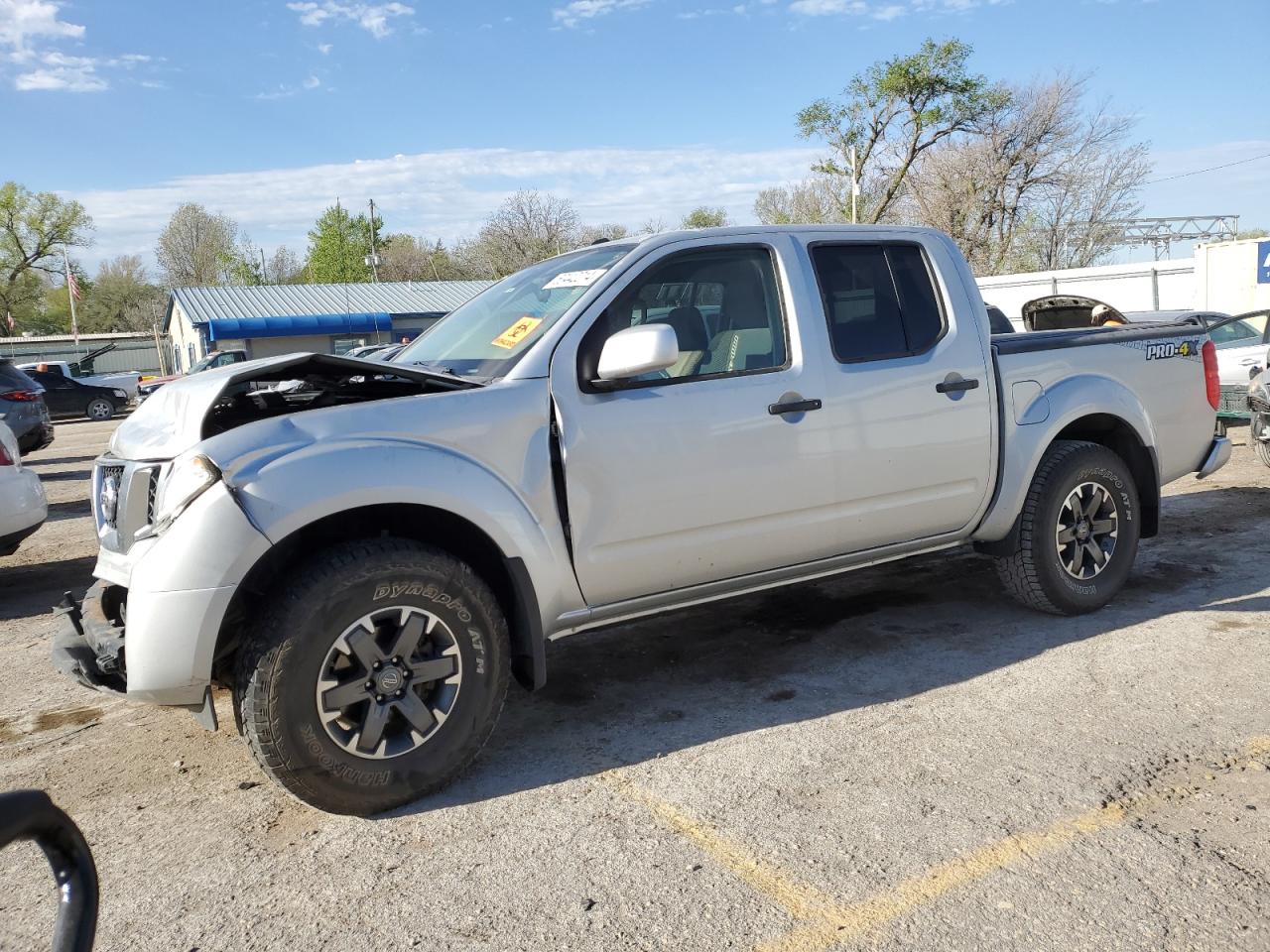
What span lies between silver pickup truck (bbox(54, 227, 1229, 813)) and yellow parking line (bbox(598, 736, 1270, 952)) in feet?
2.95

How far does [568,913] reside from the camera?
2742 millimetres

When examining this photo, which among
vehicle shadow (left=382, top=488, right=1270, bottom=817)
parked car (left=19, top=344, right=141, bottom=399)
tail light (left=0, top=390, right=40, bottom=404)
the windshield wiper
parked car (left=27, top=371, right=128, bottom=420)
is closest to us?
the windshield wiper

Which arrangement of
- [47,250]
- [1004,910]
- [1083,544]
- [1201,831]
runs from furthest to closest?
[47,250] < [1083,544] < [1201,831] < [1004,910]

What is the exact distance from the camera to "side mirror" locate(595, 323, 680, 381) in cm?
358

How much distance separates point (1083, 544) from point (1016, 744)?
1808 mm

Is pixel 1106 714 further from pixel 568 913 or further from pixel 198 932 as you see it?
pixel 198 932

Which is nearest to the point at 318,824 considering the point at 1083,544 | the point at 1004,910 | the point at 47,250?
the point at 1004,910

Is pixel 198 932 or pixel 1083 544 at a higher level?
pixel 1083 544

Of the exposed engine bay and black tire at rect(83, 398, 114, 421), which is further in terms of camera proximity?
black tire at rect(83, 398, 114, 421)

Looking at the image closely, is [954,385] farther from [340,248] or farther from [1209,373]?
[340,248]

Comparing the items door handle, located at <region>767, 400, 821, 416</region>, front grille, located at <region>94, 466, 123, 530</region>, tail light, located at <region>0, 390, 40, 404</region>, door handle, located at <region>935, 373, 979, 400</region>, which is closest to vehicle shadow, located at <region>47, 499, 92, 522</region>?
tail light, located at <region>0, 390, 40, 404</region>

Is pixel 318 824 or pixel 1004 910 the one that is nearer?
pixel 1004 910

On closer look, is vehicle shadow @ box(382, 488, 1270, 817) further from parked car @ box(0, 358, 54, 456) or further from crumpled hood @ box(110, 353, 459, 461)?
parked car @ box(0, 358, 54, 456)

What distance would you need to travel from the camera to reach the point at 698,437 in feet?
12.9
